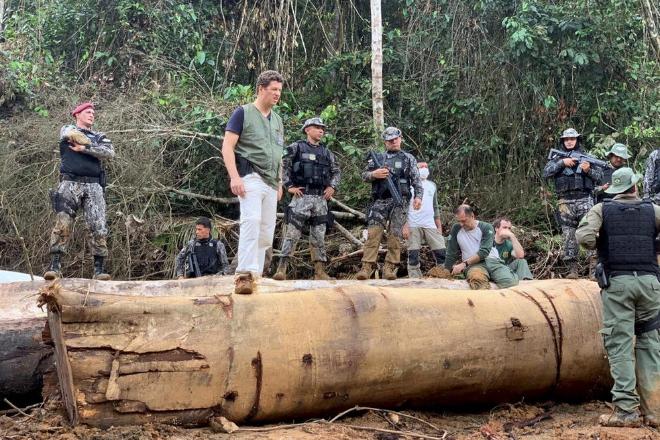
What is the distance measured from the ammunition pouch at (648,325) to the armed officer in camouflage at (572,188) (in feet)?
10.5

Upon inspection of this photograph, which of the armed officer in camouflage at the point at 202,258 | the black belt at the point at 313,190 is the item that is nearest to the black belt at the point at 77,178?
the armed officer in camouflage at the point at 202,258

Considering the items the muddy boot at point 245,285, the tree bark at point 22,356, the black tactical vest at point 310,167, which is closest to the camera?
the muddy boot at point 245,285

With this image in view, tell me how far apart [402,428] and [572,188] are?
→ 484cm

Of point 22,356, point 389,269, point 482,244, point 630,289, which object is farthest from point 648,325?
point 22,356

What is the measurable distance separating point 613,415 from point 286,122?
7.24 meters

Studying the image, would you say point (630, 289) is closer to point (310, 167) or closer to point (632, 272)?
point (632, 272)

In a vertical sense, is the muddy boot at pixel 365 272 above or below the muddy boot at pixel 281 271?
below

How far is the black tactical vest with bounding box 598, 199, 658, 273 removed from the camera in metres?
4.74

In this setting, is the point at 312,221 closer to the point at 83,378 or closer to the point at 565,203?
the point at 565,203

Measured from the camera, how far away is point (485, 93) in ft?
39.1

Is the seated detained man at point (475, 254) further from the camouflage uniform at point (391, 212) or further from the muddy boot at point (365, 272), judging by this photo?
the muddy boot at point (365, 272)

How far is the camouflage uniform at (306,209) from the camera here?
727cm

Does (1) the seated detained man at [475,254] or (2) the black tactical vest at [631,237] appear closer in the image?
(2) the black tactical vest at [631,237]

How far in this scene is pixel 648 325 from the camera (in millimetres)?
4770
